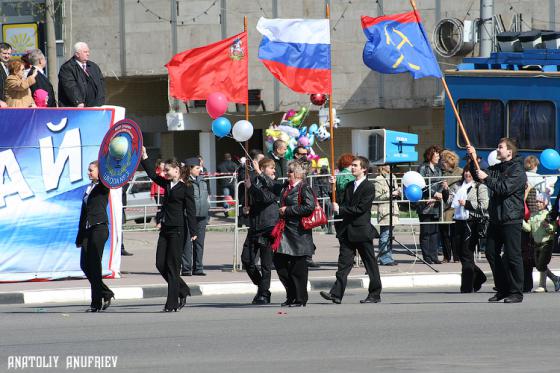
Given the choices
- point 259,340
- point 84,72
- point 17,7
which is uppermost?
Result: point 17,7

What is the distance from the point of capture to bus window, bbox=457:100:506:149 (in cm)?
2175

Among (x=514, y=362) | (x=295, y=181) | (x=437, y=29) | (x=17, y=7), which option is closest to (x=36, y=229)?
(x=295, y=181)

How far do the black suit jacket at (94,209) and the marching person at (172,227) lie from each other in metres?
0.61

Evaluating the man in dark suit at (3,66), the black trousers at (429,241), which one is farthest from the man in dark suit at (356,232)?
the man in dark suit at (3,66)

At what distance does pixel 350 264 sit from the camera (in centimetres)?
1388

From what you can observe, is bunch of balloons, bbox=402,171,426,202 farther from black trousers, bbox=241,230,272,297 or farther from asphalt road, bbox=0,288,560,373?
black trousers, bbox=241,230,272,297

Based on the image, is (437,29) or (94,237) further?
(437,29)

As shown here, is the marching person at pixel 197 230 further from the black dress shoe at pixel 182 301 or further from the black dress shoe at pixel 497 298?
the black dress shoe at pixel 497 298

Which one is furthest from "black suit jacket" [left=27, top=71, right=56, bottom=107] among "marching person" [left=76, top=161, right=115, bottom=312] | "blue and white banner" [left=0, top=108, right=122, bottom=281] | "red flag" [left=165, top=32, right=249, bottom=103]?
"marching person" [left=76, top=161, right=115, bottom=312]

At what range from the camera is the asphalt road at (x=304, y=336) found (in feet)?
31.7

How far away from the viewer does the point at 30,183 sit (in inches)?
670

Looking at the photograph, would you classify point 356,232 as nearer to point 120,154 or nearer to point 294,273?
point 294,273

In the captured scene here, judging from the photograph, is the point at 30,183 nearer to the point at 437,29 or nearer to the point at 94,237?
the point at 94,237

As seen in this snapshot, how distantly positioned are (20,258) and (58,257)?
1.68 feet
